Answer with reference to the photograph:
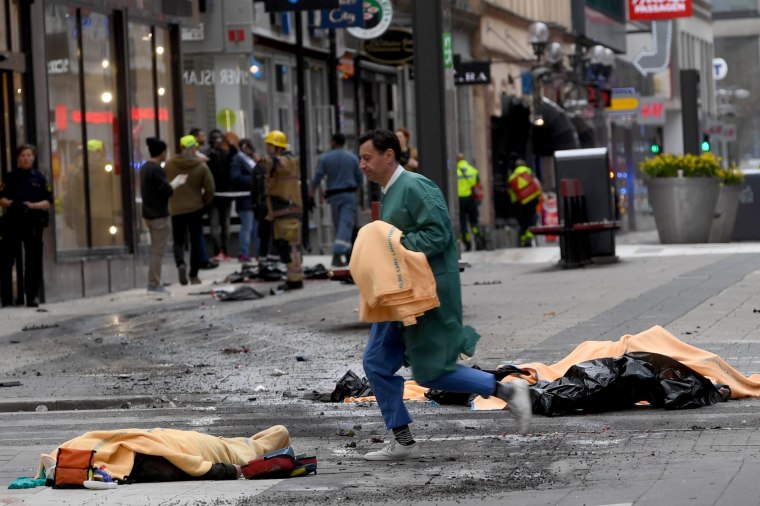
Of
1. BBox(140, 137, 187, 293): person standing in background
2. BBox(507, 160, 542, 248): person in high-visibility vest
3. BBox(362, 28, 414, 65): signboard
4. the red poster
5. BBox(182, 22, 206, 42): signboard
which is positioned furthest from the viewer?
the red poster

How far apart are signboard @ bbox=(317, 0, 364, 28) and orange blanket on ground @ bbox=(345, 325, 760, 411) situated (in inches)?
758

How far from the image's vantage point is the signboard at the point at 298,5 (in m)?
25.6

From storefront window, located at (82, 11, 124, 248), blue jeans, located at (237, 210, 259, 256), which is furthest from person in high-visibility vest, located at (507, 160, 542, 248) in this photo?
storefront window, located at (82, 11, 124, 248)

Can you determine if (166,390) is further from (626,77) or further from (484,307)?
(626,77)

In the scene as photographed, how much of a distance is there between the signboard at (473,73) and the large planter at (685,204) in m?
10.8

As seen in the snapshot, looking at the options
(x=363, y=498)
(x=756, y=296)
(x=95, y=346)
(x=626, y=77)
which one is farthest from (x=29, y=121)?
(x=626, y=77)

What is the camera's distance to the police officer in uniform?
20.5m

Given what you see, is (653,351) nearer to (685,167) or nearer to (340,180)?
(340,180)

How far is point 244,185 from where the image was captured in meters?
28.9

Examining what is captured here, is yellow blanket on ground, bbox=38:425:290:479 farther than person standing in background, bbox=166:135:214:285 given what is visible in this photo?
No

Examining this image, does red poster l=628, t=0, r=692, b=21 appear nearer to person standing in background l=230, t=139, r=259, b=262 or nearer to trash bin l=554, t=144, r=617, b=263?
person standing in background l=230, t=139, r=259, b=262

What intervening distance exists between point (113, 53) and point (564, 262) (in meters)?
6.61

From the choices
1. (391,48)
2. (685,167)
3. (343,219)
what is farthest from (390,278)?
(391,48)

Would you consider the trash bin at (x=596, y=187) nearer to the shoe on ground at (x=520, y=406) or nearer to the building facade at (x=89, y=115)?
the building facade at (x=89, y=115)
